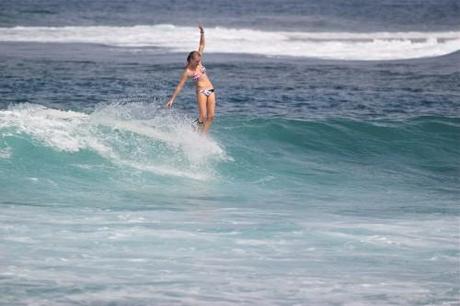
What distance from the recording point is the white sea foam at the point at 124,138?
573 inches

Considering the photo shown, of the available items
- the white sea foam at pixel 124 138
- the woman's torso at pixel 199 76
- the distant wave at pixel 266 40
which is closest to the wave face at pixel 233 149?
the white sea foam at pixel 124 138

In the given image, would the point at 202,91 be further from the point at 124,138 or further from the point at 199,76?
the point at 124,138

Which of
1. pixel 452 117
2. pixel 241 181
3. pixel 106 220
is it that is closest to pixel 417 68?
pixel 452 117

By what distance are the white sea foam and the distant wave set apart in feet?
61.1

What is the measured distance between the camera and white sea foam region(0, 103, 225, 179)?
47.8 ft

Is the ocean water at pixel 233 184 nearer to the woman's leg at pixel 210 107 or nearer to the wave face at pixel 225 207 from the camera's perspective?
the wave face at pixel 225 207

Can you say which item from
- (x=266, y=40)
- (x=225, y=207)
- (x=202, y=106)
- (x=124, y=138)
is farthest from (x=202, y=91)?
(x=266, y=40)

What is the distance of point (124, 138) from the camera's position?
1528 cm

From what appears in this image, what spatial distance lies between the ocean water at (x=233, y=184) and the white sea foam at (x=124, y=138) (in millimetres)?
32

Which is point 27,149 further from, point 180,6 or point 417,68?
point 180,6

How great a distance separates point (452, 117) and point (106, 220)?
10.2 m

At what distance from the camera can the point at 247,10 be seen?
69750 millimetres

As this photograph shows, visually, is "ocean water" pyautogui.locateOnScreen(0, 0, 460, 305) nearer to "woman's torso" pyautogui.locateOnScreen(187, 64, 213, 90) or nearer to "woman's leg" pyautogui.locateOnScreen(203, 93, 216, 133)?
"woman's leg" pyautogui.locateOnScreen(203, 93, 216, 133)

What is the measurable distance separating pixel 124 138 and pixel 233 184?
88.0 inches
